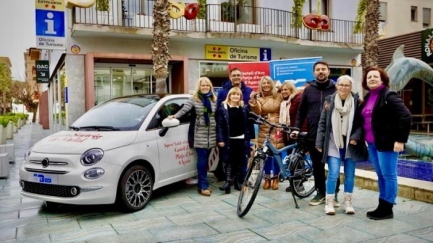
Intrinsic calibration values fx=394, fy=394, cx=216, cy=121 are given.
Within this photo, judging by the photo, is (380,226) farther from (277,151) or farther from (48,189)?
(48,189)

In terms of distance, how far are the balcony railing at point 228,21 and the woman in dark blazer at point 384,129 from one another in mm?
10579

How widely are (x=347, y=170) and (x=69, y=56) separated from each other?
11.1m

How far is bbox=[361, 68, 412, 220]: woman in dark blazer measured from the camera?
15.0 ft

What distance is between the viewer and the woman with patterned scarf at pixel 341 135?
504cm

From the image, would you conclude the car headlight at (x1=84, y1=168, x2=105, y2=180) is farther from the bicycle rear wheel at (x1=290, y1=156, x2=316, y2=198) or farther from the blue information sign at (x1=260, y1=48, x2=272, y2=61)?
the blue information sign at (x1=260, y1=48, x2=272, y2=61)

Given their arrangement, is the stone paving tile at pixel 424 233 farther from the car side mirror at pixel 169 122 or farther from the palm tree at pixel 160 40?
the palm tree at pixel 160 40

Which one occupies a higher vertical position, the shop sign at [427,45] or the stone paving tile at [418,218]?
the shop sign at [427,45]

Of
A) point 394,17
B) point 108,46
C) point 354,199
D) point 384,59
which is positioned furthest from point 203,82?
point 394,17

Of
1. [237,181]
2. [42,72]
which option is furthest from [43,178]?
[42,72]

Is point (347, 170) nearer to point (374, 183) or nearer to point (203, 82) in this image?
point (374, 183)

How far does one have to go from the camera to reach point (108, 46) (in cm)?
1404

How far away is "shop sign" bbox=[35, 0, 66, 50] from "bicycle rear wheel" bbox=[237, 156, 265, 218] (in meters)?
9.32

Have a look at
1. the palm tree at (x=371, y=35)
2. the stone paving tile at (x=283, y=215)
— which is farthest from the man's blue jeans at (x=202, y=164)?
the palm tree at (x=371, y=35)

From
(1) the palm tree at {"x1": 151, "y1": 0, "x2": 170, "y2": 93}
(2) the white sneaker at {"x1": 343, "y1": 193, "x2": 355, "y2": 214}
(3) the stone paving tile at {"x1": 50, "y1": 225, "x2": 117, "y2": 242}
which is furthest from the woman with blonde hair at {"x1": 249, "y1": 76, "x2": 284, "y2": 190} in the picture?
(1) the palm tree at {"x1": 151, "y1": 0, "x2": 170, "y2": 93}
